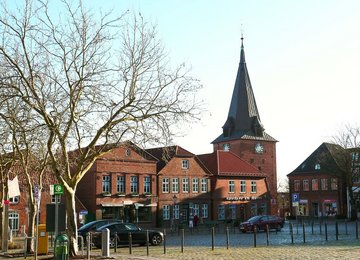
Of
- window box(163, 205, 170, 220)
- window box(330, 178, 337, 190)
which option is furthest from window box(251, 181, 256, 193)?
window box(330, 178, 337, 190)

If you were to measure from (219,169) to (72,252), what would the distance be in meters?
48.7

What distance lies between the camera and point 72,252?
22.0 metres

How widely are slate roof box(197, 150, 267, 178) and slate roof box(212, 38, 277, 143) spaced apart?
1620 centimetres

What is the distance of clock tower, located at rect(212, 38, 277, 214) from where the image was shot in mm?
90000

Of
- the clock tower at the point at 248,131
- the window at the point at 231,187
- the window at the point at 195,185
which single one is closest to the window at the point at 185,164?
the window at the point at 195,185

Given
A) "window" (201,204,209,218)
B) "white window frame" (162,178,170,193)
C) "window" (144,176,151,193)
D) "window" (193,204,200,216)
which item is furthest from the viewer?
"window" (201,204,209,218)

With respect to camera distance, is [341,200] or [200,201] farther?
[341,200]

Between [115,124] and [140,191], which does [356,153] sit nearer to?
[140,191]

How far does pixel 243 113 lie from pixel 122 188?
38.3 meters

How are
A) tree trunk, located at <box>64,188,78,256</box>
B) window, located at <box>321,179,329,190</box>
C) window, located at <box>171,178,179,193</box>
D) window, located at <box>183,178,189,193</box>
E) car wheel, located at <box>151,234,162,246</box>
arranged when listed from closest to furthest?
tree trunk, located at <box>64,188,78,256</box>, car wheel, located at <box>151,234,162,246</box>, window, located at <box>171,178,179,193</box>, window, located at <box>183,178,189,193</box>, window, located at <box>321,179,329,190</box>

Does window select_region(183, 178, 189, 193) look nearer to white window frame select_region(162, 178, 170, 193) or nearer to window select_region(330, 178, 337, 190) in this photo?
white window frame select_region(162, 178, 170, 193)

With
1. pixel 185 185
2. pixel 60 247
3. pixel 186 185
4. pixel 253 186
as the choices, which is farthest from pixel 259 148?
pixel 60 247

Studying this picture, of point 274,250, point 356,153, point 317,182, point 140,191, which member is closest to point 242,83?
point 317,182

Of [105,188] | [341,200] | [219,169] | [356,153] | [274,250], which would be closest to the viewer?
[274,250]
